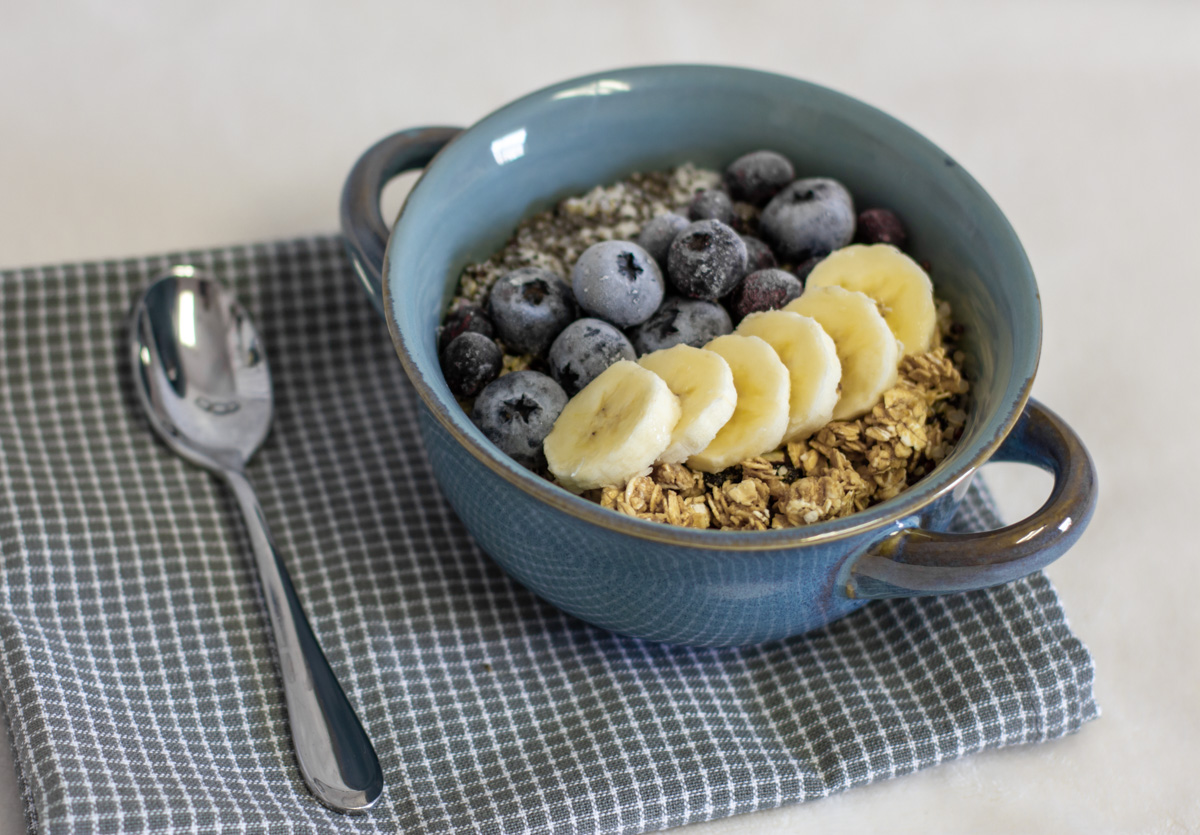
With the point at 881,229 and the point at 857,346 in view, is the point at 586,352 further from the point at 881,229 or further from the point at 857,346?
the point at 881,229

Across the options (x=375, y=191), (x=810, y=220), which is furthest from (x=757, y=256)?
(x=375, y=191)

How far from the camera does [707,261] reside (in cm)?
91

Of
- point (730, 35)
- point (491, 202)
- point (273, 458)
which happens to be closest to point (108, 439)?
point (273, 458)

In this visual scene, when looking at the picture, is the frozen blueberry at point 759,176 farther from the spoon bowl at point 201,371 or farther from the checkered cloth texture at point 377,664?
the spoon bowl at point 201,371

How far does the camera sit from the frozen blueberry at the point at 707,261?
0.91 meters

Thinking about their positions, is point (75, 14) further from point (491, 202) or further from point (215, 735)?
point (215, 735)

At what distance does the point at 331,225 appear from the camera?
1347mm

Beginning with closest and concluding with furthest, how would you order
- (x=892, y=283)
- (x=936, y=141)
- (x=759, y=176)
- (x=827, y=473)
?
(x=827, y=473)
(x=892, y=283)
(x=759, y=176)
(x=936, y=141)

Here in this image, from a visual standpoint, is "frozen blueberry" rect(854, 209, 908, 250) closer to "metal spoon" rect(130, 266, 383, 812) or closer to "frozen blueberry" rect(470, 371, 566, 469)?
"frozen blueberry" rect(470, 371, 566, 469)

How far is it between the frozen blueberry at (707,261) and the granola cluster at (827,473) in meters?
0.17

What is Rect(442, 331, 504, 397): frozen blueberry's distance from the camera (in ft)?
2.92

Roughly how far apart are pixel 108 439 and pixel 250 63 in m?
0.73

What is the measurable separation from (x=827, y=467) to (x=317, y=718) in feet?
1.59

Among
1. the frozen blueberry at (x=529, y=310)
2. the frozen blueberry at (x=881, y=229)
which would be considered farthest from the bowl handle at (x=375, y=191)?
the frozen blueberry at (x=881, y=229)
